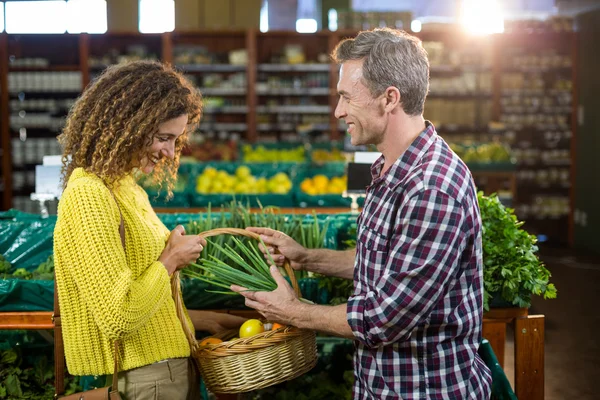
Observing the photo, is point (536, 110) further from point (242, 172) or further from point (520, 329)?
point (520, 329)

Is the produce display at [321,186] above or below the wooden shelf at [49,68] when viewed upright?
below

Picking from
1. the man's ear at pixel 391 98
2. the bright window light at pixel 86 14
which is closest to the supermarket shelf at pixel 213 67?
the bright window light at pixel 86 14

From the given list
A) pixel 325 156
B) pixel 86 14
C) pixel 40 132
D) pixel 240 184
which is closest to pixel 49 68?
pixel 40 132

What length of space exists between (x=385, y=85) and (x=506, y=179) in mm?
6592

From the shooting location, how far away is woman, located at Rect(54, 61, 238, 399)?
173cm

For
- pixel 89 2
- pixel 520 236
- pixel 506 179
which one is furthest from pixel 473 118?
pixel 520 236

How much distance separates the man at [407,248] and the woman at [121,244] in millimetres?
458

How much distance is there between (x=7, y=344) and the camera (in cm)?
320

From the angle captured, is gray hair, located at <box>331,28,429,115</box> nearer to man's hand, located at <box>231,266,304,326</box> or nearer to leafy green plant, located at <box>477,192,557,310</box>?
man's hand, located at <box>231,266,304,326</box>

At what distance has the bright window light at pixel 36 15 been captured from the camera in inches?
445

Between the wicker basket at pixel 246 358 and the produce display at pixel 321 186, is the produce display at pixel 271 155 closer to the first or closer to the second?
the produce display at pixel 321 186

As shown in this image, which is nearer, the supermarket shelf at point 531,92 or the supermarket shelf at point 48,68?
the supermarket shelf at point 531,92

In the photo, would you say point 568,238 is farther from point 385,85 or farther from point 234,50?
point 385,85

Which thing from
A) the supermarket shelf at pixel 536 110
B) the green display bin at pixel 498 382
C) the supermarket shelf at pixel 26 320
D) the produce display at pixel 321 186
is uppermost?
the supermarket shelf at pixel 536 110
